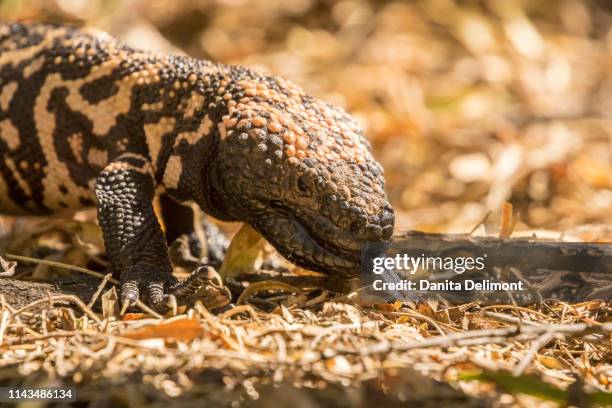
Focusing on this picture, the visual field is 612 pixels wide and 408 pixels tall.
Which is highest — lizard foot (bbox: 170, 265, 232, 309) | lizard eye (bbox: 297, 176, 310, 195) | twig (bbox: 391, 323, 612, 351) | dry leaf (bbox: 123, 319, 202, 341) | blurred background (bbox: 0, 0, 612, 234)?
blurred background (bbox: 0, 0, 612, 234)

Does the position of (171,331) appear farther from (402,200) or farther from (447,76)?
(447,76)

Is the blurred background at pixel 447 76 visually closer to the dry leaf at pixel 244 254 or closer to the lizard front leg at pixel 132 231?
the dry leaf at pixel 244 254

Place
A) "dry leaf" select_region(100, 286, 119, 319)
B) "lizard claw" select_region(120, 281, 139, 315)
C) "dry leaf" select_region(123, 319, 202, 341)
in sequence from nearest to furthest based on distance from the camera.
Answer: "dry leaf" select_region(123, 319, 202, 341)
"dry leaf" select_region(100, 286, 119, 319)
"lizard claw" select_region(120, 281, 139, 315)

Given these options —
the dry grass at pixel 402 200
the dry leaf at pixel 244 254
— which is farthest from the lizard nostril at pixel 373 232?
the dry leaf at pixel 244 254

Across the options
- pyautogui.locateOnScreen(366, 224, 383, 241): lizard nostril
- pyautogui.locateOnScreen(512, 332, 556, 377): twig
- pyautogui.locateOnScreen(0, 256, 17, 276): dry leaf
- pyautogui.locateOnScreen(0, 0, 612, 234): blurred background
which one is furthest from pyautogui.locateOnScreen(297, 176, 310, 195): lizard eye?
pyautogui.locateOnScreen(0, 0, 612, 234): blurred background

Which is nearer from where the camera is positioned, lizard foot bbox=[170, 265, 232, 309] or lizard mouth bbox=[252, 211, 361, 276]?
lizard foot bbox=[170, 265, 232, 309]

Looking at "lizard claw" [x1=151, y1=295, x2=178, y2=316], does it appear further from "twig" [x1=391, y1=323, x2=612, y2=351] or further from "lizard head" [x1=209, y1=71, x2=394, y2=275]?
"twig" [x1=391, y1=323, x2=612, y2=351]

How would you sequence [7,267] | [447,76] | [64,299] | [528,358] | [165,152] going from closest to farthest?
1. [528,358]
2. [64,299]
3. [7,267]
4. [165,152]
5. [447,76]

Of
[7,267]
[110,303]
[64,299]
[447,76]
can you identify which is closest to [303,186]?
[110,303]
